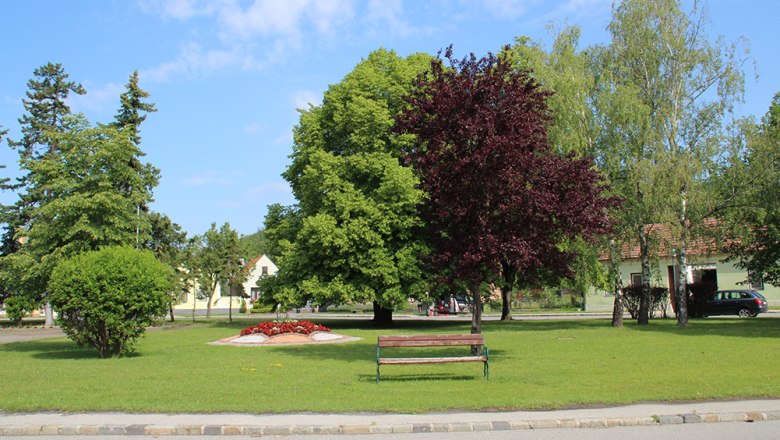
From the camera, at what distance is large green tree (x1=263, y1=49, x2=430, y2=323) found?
31.0 metres

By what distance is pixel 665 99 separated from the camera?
96.0ft

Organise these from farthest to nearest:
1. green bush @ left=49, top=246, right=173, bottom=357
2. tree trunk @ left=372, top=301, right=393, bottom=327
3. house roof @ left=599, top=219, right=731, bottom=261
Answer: tree trunk @ left=372, top=301, right=393, bottom=327 < house roof @ left=599, top=219, right=731, bottom=261 < green bush @ left=49, top=246, right=173, bottom=357

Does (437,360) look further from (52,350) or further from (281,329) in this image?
(52,350)

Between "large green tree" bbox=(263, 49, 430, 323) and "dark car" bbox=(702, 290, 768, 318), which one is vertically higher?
"large green tree" bbox=(263, 49, 430, 323)

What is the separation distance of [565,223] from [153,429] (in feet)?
36.4

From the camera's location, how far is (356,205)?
31.3 meters

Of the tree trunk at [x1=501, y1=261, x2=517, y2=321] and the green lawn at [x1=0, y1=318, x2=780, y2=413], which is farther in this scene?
the tree trunk at [x1=501, y1=261, x2=517, y2=321]

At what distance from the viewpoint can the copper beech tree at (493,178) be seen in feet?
51.0

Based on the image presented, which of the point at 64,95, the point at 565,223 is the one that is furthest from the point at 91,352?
the point at 64,95

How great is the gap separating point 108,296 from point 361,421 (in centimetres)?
1128

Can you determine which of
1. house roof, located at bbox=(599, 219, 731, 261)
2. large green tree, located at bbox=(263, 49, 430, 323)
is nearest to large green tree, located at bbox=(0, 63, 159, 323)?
large green tree, located at bbox=(263, 49, 430, 323)

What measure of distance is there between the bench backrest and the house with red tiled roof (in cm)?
1814

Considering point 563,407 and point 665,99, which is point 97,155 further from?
point 665,99

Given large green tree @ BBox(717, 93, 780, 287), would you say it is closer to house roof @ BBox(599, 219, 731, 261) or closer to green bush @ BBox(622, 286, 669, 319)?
house roof @ BBox(599, 219, 731, 261)
